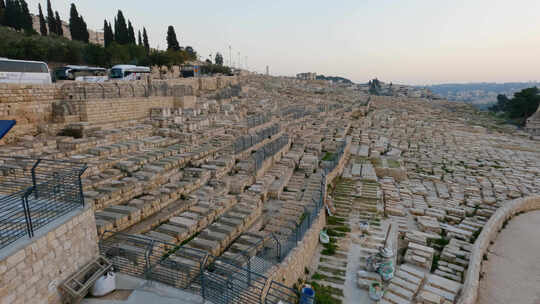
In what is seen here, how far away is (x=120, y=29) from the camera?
43062 millimetres

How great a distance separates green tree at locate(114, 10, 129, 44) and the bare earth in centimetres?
4811

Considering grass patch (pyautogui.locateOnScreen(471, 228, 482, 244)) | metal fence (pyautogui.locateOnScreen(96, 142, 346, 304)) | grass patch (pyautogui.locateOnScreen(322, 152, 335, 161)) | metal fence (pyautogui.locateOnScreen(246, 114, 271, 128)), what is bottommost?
grass patch (pyautogui.locateOnScreen(471, 228, 482, 244))

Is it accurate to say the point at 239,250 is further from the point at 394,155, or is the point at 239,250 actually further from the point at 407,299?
the point at 394,155

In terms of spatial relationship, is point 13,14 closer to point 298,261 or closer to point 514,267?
point 298,261

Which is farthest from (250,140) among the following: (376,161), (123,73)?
(123,73)

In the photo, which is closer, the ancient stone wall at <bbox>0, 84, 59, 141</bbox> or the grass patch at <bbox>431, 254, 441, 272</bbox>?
the grass patch at <bbox>431, 254, 441, 272</bbox>

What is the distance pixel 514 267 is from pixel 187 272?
11470 mm

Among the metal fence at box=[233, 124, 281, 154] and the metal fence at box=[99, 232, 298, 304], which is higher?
the metal fence at box=[233, 124, 281, 154]

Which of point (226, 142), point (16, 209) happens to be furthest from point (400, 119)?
point (16, 209)

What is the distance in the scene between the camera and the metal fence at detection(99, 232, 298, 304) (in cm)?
538

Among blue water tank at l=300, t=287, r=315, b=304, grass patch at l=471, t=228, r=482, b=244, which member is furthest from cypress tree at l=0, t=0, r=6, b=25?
grass patch at l=471, t=228, r=482, b=244

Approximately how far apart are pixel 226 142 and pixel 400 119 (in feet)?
116

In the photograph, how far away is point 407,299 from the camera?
8078 millimetres

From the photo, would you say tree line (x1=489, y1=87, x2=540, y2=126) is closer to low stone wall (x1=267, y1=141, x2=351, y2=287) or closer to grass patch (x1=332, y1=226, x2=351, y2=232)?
grass patch (x1=332, y1=226, x2=351, y2=232)
